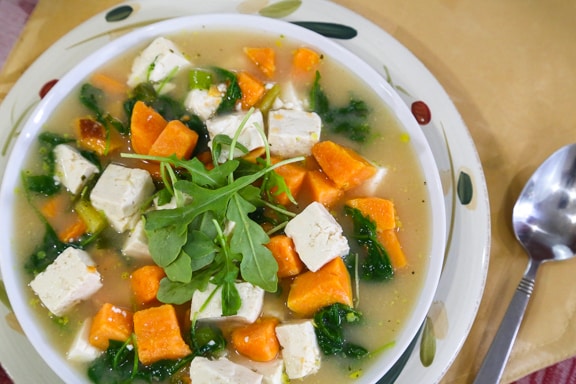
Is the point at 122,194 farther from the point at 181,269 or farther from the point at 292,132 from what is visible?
the point at 292,132

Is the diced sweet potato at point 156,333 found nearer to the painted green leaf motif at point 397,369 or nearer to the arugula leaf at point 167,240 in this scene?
the arugula leaf at point 167,240

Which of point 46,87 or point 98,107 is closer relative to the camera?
point 98,107

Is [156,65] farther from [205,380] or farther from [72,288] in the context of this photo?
[205,380]

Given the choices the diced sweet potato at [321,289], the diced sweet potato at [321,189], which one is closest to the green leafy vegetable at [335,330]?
the diced sweet potato at [321,289]

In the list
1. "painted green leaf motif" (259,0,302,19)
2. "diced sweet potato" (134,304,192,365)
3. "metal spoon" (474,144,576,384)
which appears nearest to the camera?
"diced sweet potato" (134,304,192,365)

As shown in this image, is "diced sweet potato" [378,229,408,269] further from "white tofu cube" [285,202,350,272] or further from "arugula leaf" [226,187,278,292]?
"arugula leaf" [226,187,278,292]

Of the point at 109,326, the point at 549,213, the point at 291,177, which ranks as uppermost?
the point at 549,213

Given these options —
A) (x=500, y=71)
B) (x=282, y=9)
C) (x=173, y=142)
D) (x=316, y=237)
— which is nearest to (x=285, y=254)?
(x=316, y=237)

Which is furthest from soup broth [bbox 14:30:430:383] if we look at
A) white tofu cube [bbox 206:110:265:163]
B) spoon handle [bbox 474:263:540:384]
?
spoon handle [bbox 474:263:540:384]
